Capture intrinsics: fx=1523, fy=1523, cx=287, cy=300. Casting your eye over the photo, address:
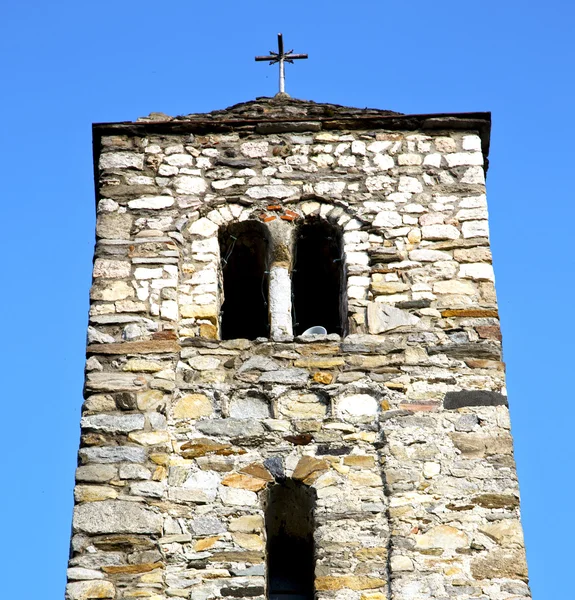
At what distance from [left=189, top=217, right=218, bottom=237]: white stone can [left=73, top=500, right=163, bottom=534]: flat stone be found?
8.16 ft

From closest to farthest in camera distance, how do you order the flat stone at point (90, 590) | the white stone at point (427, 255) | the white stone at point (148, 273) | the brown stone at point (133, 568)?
the flat stone at point (90, 590), the brown stone at point (133, 568), the white stone at point (148, 273), the white stone at point (427, 255)

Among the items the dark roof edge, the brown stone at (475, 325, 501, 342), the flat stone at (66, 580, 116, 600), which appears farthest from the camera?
the dark roof edge

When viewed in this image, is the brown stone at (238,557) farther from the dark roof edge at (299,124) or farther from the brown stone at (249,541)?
→ the dark roof edge at (299,124)

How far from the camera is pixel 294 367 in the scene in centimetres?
Result: 1028

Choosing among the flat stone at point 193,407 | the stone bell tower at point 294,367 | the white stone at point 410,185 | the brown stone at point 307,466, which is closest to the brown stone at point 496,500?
the stone bell tower at point 294,367

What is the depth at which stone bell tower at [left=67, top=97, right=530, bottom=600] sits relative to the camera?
9.32 meters

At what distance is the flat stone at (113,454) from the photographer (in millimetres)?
9750

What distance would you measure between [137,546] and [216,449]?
0.89 meters

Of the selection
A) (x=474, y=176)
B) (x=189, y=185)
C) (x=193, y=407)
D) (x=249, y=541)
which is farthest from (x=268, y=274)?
(x=249, y=541)

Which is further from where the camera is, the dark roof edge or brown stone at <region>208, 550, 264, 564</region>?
the dark roof edge

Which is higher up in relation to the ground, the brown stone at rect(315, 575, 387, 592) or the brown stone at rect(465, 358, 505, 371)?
the brown stone at rect(465, 358, 505, 371)

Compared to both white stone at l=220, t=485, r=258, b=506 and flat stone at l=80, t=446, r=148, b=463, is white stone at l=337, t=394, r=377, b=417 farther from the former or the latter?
flat stone at l=80, t=446, r=148, b=463

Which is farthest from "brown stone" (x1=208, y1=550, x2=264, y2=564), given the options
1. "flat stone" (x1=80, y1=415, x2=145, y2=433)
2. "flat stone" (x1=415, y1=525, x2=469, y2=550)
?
"flat stone" (x1=80, y1=415, x2=145, y2=433)

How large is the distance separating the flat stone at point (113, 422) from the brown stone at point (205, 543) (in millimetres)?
964
